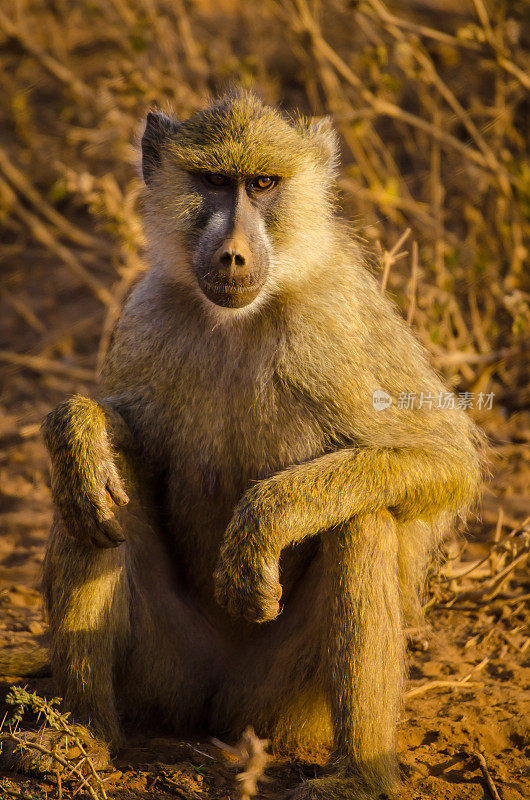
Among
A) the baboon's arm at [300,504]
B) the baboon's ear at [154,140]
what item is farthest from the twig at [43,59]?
the baboon's arm at [300,504]

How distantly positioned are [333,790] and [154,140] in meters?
2.28

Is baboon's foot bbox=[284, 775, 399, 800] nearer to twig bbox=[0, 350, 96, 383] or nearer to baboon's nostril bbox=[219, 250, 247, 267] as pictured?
baboon's nostril bbox=[219, 250, 247, 267]

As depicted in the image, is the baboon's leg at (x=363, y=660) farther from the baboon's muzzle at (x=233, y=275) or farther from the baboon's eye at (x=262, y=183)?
the baboon's eye at (x=262, y=183)

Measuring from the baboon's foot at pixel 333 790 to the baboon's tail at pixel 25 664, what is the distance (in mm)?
1244

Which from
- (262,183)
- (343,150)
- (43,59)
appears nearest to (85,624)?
(262,183)

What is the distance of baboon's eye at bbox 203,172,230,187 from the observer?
334cm

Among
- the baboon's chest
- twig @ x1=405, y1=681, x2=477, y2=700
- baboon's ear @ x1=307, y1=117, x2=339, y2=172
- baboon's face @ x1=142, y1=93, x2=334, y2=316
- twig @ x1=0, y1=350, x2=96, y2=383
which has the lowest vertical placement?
twig @ x1=405, y1=681, x2=477, y2=700

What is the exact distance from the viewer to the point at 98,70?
8.98 m

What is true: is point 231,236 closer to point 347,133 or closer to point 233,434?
point 233,434

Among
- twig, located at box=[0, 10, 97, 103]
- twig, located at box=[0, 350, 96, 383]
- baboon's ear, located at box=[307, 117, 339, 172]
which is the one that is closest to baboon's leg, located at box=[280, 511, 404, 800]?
baboon's ear, located at box=[307, 117, 339, 172]

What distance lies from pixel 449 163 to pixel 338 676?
5662 millimetres

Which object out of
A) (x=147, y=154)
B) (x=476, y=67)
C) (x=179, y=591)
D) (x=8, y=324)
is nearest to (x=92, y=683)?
(x=179, y=591)

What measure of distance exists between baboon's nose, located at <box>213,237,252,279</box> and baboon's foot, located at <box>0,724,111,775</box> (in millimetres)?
1511

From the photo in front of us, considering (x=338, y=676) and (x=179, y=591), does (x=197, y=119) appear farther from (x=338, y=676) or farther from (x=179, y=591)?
(x=338, y=676)
